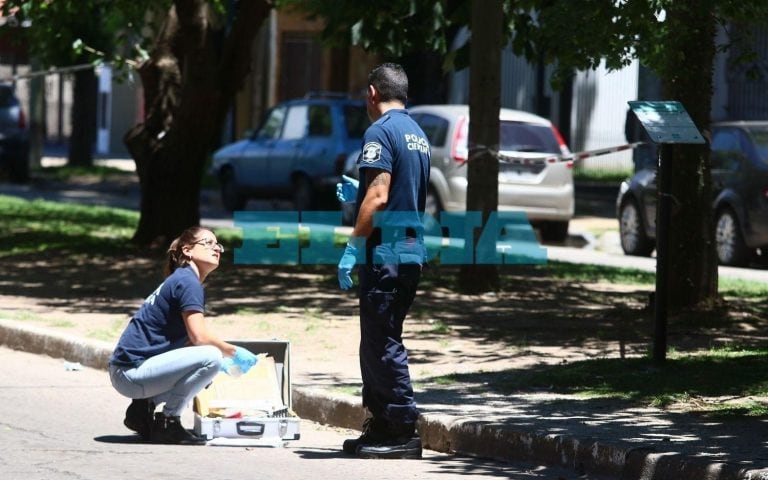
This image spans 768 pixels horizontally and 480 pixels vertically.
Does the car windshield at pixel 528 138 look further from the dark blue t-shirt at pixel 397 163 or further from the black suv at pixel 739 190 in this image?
the dark blue t-shirt at pixel 397 163

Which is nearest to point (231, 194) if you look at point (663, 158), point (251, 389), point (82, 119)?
point (82, 119)

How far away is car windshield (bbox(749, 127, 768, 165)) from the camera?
1753 centimetres

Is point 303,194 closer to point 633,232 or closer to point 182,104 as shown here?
point 633,232

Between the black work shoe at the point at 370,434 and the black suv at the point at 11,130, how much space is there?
21.4 m

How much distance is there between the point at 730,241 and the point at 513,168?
3.04 metres

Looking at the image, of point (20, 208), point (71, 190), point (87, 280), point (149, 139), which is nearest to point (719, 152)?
point (149, 139)

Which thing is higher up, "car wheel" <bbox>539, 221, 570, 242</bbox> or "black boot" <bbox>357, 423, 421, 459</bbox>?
"car wheel" <bbox>539, 221, 570, 242</bbox>

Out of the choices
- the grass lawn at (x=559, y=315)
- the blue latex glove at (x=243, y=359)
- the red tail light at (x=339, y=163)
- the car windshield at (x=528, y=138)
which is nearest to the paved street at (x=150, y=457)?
the blue latex glove at (x=243, y=359)

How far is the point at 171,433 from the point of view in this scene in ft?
26.4

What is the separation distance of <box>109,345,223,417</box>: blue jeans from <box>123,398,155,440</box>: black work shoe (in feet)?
0.20

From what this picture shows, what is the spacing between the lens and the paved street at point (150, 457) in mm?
7266

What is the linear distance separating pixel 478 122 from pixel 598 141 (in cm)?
2101

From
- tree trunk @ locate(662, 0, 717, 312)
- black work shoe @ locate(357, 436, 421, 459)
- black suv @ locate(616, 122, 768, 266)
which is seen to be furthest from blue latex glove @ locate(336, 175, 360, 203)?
black suv @ locate(616, 122, 768, 266)

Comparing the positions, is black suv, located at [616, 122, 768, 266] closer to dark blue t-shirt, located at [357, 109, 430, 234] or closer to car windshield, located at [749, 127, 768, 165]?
car windshield, located at [749, 127, 768, 165]
